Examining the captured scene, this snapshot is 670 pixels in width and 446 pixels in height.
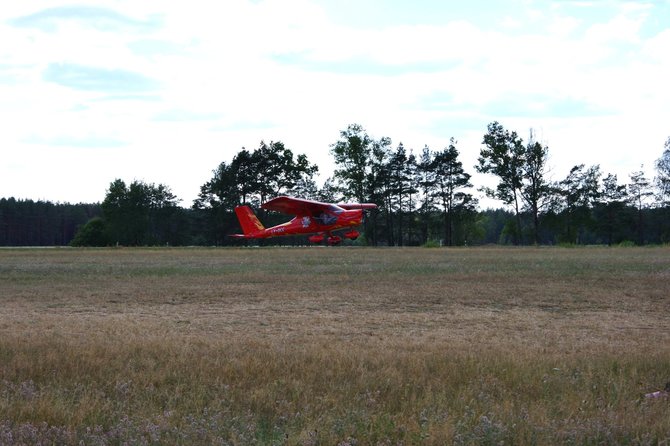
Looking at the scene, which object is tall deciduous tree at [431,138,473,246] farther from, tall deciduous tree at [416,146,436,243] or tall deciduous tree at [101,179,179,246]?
tall deciduous tree at [101,179,179,246]

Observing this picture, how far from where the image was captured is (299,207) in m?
44.0

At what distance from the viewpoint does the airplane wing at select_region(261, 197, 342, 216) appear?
140ft

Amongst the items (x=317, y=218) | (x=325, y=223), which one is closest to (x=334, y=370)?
(x=325, y=223)

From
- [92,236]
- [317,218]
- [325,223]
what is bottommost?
[92,236]

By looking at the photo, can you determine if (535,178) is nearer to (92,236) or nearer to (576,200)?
(576,200)

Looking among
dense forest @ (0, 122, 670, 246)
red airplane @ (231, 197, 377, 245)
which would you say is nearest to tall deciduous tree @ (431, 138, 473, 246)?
dense forest @ (0, 122, 670, 246)

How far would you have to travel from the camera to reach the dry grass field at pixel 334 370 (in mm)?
6355

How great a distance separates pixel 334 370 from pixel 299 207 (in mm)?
35631

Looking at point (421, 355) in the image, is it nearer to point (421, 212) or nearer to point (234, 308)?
point (234, 308)

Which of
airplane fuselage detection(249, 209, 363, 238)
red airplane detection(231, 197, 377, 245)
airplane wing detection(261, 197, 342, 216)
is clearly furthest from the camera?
airplane fuselage detection(249, 209, 363, 238)

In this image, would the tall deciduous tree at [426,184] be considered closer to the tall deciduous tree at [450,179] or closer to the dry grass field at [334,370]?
the tall deciduous tree at [450,179]

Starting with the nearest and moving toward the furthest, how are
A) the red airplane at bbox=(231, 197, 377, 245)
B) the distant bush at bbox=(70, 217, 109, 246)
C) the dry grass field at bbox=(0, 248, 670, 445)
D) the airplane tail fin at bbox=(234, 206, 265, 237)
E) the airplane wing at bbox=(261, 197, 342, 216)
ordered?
1. the dry grass field at bbox=(0, 248, 670, 445)
2. the airplane wing at bbox=(261, 197, 342, 216)
3. the red airplane at bbox=(231, 197, 377, 245)
4. the airplane tail fin at bbox=(234, 206, 265, 237)
5. the distant bush at bbox=(70, 217, 109, 246)

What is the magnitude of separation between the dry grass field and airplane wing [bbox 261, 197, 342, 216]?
25060mm

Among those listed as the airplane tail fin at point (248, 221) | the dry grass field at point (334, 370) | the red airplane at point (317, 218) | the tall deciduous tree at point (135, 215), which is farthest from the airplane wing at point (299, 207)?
the tall deciduous tree at point (135, 215)
